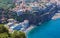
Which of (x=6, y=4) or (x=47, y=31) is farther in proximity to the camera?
(x=6, y=4)

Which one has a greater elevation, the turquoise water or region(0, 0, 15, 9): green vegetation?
region(0, 0, 15, 9): green vegetation

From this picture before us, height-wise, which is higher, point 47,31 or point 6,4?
point 6,4

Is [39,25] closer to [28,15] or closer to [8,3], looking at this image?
[28,15]

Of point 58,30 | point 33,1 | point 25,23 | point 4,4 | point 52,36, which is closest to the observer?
point 52,36

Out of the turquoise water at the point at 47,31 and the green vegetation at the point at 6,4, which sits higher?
the green vegetation at the point at 6,4

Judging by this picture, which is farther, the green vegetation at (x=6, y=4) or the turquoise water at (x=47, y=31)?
the green vegetation at (x=6, y=4)

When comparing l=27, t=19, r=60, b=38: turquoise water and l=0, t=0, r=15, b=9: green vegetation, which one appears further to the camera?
l=0, t=0, r=15, b=9: green vegetation

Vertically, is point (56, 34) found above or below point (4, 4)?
below

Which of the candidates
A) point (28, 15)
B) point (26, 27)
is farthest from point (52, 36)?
point (28, 15)
